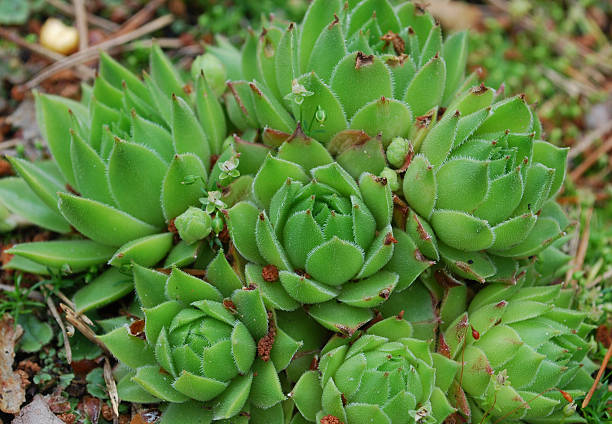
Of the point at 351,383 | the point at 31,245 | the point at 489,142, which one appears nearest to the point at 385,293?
the point at 351,383

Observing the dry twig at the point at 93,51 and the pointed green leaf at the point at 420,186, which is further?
the dry twig at the point at 93,51

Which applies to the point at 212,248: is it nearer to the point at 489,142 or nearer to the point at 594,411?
the point at 489,142

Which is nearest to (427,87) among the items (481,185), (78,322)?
(481,185)

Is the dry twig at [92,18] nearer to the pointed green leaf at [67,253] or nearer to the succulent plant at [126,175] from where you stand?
the succulent plant at [126,175]

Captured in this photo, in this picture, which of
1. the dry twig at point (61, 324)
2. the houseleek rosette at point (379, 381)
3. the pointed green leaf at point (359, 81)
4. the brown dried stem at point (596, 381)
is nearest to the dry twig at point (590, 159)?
the brown dried stem at point (596, 381)

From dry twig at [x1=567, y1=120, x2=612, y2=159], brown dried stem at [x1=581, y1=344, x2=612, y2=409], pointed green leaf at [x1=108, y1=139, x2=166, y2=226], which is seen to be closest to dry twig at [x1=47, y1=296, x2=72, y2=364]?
pointed green leaf at [x1=108, y1=139, x2=166, y2=226]

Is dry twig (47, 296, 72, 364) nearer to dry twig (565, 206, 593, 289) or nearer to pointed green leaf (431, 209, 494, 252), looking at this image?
pointed green leaf (431, 209, 494, 252)
